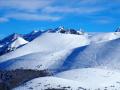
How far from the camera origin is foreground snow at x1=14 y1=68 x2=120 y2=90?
41.3 meters

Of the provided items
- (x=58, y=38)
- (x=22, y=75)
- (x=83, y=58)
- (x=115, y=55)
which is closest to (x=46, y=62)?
(x=83, y=58)

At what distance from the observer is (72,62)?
77.1 m

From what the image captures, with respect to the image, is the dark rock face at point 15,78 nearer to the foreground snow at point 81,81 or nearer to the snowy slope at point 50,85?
the foreground snow at point 81,81

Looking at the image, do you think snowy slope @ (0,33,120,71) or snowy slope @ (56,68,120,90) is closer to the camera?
snowy slope @ (56,68,120,90)

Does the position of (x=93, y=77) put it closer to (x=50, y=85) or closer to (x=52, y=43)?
(x=50, y=85)

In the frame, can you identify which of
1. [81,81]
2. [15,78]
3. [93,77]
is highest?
[15,78]

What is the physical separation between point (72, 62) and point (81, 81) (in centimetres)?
3160

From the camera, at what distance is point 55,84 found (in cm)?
4200

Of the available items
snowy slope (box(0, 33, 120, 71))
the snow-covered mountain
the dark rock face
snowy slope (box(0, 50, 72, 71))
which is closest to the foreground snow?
the snow-covered mountain

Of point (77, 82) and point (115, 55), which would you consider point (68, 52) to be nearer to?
point (115, 55)

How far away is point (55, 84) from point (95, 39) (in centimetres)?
9299

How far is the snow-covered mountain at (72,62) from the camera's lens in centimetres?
4306

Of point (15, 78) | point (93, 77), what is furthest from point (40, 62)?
point (93, 77)

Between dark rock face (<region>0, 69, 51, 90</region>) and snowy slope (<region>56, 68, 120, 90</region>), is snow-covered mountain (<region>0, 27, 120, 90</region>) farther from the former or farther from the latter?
dark rock face (<region>0, 69, 51, 90</region>)
